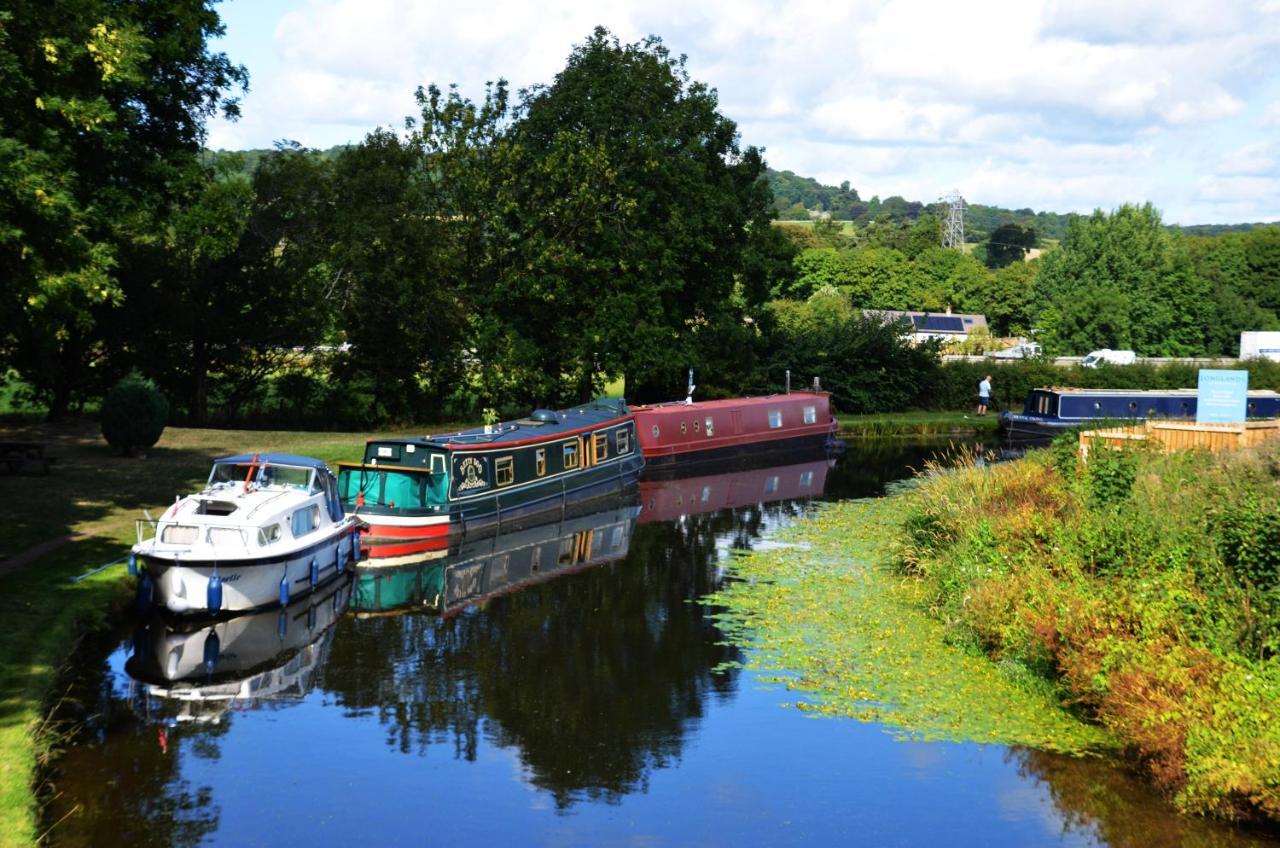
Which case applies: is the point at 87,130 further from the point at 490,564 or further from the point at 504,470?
the point at 504,470

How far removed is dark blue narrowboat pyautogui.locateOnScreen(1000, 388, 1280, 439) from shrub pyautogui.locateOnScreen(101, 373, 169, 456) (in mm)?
34367

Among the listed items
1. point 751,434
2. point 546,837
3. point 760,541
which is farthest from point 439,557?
point 751,434

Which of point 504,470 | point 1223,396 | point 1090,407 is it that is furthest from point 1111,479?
point 1090,407

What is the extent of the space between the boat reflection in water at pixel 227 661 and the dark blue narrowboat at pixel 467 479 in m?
4.74

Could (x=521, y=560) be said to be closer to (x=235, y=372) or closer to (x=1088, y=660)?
(x=1088, y=660)

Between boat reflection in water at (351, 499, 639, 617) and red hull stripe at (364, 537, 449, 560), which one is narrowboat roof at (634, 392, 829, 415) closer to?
boat reflection in water at (351, 499, 639, 617)

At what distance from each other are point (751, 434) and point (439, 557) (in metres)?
20.4

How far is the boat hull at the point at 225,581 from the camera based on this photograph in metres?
20.6

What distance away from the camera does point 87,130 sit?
73.3ft

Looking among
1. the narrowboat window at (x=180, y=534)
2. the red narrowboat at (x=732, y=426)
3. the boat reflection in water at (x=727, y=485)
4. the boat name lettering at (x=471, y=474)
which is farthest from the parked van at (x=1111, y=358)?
the narrowboat window at (x=180, y=534)

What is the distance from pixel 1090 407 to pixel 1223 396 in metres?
25.7

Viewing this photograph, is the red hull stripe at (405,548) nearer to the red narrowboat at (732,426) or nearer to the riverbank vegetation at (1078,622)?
the riverbank vegetation at (1078,622)

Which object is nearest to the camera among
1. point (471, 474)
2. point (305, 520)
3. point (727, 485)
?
Answer: point (305, 520)

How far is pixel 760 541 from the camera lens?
30.1m
